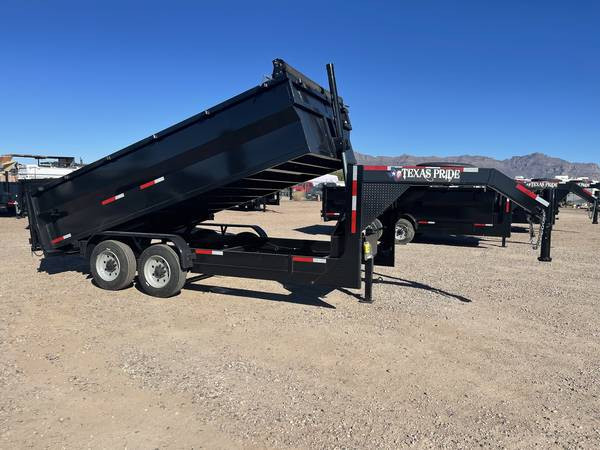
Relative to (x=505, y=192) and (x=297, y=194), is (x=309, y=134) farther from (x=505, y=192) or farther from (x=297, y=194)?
(x=297, y=194)

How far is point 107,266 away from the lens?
7496 millimetres

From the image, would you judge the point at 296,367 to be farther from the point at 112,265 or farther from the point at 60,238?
the point at 60,238

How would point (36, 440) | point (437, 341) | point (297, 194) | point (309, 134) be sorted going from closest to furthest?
point (36, 440)
point (437, 341)
point (309, 134)
point (297, 194)

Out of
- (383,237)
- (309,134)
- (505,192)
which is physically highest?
(309,134)

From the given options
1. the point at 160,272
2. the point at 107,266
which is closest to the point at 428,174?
the point at 160,272

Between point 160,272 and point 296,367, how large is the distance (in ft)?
11.3

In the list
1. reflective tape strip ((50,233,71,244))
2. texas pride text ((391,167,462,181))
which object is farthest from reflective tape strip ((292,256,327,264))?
reflective tape strip ((50,233,71,244))

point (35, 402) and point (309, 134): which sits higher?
point (309, 134)

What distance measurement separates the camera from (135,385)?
4.10 m

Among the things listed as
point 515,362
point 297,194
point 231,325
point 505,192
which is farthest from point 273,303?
point 297,194

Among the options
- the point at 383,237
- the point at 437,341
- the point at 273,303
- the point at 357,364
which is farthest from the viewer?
the point at 383,237

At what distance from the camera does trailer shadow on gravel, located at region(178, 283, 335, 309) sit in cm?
702

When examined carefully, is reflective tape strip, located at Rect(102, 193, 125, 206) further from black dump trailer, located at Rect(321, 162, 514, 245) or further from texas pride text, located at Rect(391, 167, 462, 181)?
black dump trailer, located at Rect(321, 162, 514, 245)

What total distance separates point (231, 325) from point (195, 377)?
1.55 metres
